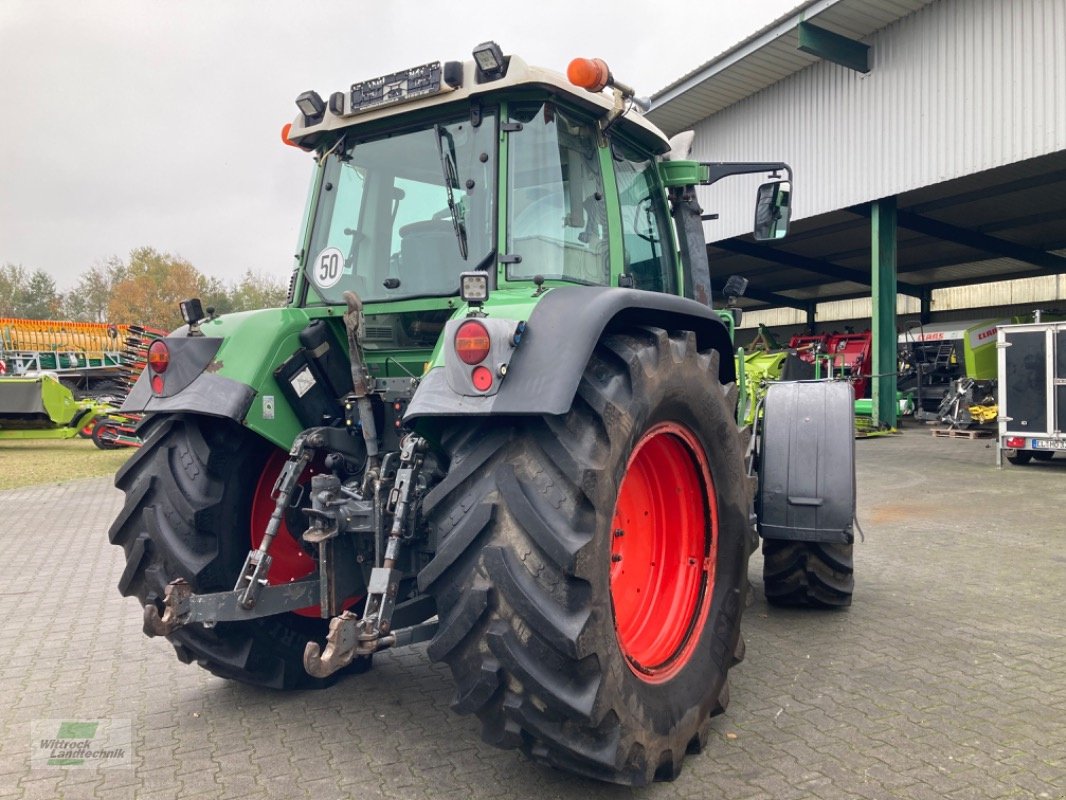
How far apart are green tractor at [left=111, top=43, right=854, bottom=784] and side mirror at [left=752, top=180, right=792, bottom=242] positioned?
684mm

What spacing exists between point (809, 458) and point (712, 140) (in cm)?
1555

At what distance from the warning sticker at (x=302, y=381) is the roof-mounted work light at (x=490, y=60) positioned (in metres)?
1.36

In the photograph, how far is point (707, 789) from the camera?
270cm

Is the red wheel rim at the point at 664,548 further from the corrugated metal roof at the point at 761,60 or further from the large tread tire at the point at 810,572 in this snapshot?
the corrugated metal roof at the point at 761,60

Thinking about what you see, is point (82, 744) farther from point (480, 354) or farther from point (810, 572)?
point (810, 572)

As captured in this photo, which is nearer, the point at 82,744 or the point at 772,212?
the point at 82,744

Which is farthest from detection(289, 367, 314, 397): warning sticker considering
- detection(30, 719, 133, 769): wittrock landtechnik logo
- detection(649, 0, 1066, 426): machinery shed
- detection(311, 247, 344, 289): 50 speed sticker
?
detection(649, 0, 1066, 426): machinery shed

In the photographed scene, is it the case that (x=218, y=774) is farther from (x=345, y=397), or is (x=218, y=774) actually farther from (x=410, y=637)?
(x=345, y=397)

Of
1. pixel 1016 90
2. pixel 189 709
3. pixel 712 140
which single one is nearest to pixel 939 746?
pixel 189 709

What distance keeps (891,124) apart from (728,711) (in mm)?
13926

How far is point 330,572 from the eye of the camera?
293 cm

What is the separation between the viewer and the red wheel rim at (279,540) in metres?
3.40

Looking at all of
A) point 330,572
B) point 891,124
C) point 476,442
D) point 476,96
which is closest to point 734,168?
point 476,96

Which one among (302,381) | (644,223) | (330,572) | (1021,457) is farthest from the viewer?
(1021,457)
